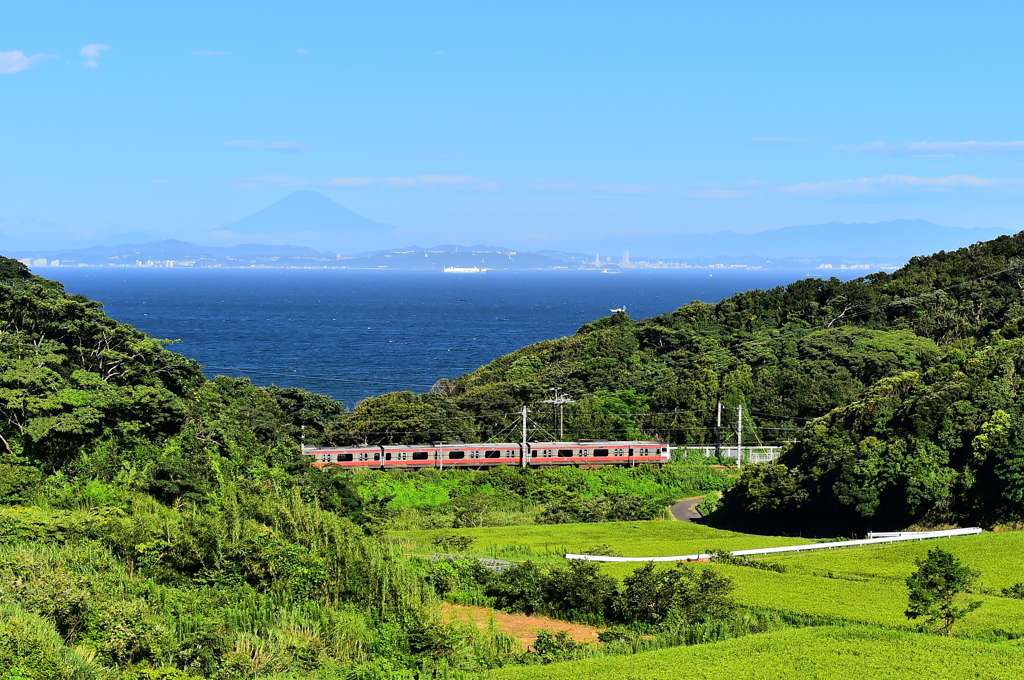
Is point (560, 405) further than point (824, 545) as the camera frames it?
Yes

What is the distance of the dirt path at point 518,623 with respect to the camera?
49.4 ft

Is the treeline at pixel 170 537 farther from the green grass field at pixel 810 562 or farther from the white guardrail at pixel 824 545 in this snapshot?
the white guardrail at pixel 824 545

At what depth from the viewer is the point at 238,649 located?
41.6ft

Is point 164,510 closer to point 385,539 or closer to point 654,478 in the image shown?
point 385,539

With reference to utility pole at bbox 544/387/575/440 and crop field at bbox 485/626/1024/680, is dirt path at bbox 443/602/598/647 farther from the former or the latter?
utility pole at bbox 544/387/575/440

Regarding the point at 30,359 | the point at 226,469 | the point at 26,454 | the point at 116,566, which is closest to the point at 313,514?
the point at 116,566

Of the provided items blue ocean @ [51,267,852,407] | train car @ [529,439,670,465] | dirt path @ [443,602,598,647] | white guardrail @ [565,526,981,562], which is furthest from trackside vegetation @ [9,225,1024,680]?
blue ocean @ [51,267,852,407]

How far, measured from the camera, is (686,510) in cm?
3359

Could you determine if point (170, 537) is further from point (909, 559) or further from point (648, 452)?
point (648, 452)

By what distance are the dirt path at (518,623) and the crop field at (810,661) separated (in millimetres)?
2138

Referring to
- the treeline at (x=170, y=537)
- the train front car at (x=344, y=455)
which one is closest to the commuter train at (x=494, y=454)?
the train front car at (x=344, y=455)

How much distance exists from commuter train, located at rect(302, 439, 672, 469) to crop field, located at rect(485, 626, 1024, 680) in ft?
81.0

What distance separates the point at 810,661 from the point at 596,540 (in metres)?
12.4

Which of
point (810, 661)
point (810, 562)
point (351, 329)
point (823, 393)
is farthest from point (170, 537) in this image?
point (351, 329)
